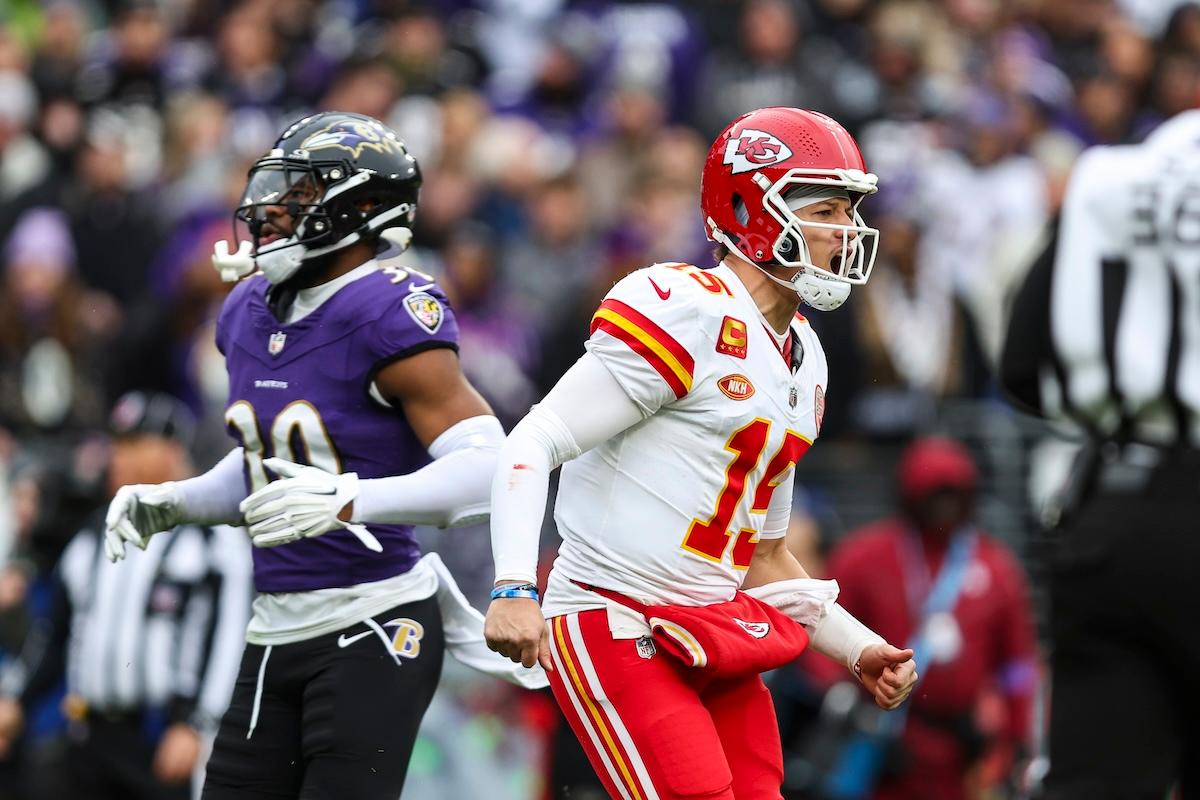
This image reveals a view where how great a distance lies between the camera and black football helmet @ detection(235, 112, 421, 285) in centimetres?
541

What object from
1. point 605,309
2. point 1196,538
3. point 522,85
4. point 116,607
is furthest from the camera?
point 522,85

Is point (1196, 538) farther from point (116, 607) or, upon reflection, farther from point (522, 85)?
point (522, 85)

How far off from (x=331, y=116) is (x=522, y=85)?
837 centimetres

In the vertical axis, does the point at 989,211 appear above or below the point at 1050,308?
below

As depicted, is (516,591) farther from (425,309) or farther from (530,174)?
(530,174)

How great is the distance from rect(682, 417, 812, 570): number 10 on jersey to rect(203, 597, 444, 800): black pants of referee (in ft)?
2.95

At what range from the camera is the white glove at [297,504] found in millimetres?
4980

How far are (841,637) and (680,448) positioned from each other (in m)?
0.75

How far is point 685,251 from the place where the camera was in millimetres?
11453

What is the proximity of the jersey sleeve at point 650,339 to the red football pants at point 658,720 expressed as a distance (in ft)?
1.91

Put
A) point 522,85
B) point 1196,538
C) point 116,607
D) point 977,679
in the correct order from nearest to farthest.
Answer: point 1196,538
point 116,607
point 977,679
point 522,85

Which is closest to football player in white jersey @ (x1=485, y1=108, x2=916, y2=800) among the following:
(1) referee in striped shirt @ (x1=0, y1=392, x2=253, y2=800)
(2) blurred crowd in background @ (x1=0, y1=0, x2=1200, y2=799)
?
(1) referee in striped shirt @ (x1=0, y1=392, x2=253, y2=800)

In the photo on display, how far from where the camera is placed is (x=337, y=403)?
5332 millimetres

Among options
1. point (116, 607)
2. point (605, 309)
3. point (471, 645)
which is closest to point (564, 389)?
point (605, 309)
